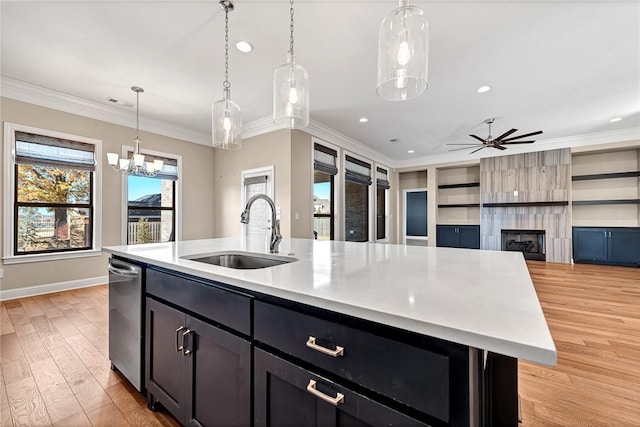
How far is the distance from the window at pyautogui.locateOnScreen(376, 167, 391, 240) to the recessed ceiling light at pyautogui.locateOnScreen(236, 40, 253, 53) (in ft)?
17.0

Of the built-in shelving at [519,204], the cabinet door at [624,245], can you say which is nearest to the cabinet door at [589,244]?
the cabinet door at [624,245]

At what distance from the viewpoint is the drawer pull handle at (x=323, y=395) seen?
29.8 inches

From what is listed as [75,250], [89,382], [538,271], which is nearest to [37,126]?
[75,250]

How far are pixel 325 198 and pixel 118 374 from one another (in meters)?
4.33

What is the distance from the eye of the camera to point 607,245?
580cm

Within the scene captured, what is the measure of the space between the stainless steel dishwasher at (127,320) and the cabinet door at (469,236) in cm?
774

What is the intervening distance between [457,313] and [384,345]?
0.66 ft

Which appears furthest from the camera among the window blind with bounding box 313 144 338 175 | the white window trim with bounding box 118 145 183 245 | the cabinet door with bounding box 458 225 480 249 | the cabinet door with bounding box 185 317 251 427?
the cabinet door with bounding box 458 225 480 249

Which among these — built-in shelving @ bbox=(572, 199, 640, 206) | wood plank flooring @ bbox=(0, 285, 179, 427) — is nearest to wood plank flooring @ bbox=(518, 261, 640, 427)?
wood plank flooring @ bbox=(0, 285, 179, 427)

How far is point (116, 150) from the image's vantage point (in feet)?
14.4

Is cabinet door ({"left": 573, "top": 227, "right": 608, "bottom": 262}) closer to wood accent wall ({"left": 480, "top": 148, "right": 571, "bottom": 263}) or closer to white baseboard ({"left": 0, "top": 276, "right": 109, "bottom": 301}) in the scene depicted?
wood accent wall ({"left": 480, "top": 148, "right": 571, "bottom": 263})

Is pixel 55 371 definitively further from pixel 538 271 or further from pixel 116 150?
pixel 538 271

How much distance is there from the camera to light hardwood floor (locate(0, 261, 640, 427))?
151 centimetres

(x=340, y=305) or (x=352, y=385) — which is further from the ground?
(x=340, y=305)
